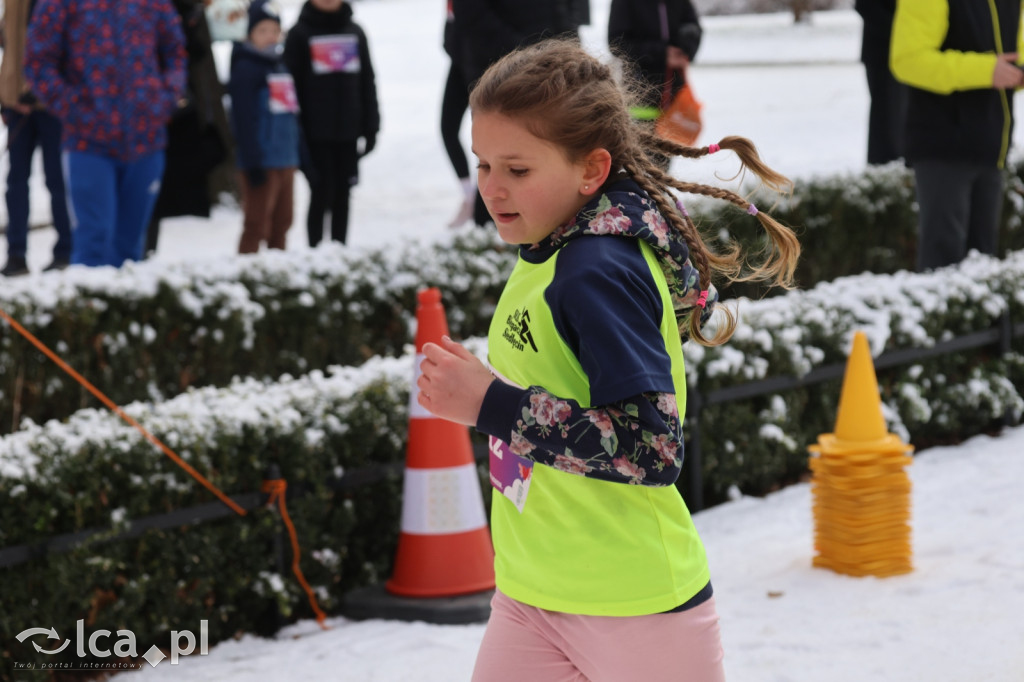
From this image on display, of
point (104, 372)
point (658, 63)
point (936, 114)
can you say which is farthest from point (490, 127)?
point (658, 63)

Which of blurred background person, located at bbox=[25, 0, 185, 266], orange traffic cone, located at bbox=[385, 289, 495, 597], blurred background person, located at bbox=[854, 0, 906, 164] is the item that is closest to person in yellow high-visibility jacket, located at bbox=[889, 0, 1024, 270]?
blurred background person, located at bbox=[854, 0, 906, 164]

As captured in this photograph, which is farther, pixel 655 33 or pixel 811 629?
pixel 655 33

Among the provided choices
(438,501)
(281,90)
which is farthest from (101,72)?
(438,501)

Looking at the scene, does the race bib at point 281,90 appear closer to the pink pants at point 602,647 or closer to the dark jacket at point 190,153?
the dark jacket at point 190,153

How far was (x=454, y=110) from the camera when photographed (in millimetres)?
9719

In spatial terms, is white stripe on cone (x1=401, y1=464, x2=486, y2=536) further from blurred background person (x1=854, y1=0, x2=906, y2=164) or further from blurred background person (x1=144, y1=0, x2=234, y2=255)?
blurred background person (x1=854, y1=0, x2=906, y2=164)

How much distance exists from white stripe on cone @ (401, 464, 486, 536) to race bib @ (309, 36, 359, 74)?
15.5 ft

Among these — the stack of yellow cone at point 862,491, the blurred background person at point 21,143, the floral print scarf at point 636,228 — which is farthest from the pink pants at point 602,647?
the blurred background person at point 21,143

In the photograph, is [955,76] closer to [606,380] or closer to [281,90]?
[281,90]

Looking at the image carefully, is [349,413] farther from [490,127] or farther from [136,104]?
[136,104]

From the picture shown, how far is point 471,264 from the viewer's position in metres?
6.89

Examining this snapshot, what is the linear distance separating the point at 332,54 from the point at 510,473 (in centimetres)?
677

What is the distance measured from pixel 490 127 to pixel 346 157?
6.92m

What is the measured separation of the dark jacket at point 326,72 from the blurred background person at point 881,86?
3476 mm
